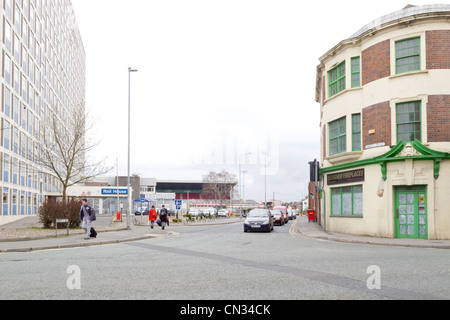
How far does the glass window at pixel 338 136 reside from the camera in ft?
80.7

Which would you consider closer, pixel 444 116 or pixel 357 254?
pixel 357 254

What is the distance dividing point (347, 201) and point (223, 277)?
17.0 m

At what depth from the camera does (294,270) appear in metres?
9.76

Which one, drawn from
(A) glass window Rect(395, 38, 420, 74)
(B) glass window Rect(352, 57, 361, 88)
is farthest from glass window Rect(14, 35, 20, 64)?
(A) glass window Rect(395, 38, 420, 74)

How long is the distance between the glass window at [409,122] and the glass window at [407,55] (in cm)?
172

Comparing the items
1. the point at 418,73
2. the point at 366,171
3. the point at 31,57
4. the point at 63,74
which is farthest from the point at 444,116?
the point at 63,74

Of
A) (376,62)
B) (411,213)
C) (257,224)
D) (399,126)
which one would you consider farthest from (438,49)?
(257,224)

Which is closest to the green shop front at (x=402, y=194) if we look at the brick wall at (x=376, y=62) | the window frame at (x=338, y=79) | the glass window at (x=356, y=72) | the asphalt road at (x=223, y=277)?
the brick wall at (x=376, y=62)

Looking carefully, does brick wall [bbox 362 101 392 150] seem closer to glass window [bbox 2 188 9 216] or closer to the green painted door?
the green painted door

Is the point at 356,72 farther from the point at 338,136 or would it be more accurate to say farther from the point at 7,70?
the point at 7,70

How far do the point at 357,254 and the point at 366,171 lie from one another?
9.57 m

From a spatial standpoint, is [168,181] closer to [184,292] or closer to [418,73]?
[418,73]

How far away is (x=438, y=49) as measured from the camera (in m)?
20.3
